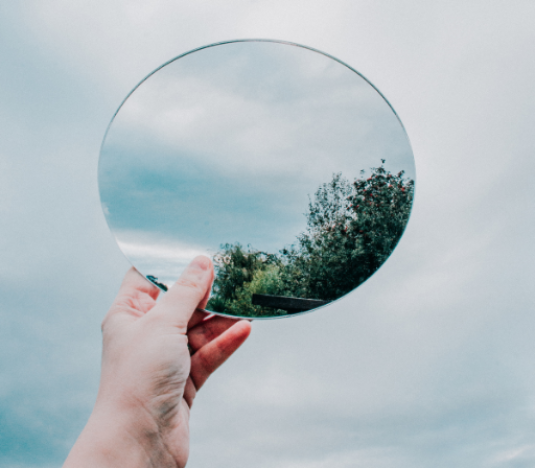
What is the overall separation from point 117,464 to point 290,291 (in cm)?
223

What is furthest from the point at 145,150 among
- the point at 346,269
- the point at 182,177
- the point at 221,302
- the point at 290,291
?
the point at 346,269

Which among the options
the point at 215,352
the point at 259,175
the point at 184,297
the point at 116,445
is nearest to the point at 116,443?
the point at 116,445

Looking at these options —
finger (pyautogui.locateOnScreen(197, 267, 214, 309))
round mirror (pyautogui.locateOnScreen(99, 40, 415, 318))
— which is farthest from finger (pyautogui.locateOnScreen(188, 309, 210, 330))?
round mirror (pyautogui.locateOnScreen(99, 40, 415, 318))

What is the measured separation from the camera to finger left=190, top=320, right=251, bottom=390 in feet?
16.3

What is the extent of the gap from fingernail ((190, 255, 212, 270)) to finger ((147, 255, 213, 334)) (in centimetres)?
1

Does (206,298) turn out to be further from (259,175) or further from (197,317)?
(259,175)

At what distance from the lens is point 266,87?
4.97m

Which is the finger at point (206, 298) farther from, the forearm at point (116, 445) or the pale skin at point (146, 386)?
the forearm at point (116, 445)

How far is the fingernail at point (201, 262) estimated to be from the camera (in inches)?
177

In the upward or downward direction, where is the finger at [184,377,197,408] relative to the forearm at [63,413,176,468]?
upward

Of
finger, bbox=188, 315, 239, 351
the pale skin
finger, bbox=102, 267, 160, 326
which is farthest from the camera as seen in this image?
finger, bbox=188, 315, 239, 351

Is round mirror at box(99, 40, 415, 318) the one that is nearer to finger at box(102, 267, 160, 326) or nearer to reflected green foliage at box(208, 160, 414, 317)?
reflected green foliage at box(208, 160, 414, 317)

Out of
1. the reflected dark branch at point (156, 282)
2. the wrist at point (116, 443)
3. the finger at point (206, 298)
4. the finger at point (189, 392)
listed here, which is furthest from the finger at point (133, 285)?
the wrist at point (116, 443)

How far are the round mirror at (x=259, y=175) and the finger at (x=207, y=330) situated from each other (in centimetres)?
56
